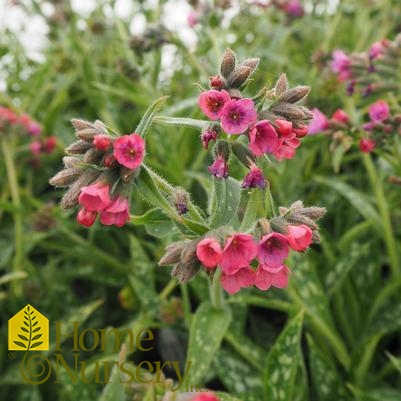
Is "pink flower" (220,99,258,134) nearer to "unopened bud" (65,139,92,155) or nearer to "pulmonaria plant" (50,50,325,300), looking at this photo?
"pulmonaria plant" (50,50,325,300)

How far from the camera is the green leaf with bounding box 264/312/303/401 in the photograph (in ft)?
4.69

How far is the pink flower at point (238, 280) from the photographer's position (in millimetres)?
1059

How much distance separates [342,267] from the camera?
1821 millimetres

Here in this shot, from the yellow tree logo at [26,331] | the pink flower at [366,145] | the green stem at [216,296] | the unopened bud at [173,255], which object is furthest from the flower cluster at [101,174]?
the pink flower at [366,145]

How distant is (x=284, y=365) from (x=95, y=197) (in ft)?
2.24

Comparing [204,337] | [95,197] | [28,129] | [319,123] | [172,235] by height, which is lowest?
[28,129]

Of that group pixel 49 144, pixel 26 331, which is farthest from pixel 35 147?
pixel 26 331

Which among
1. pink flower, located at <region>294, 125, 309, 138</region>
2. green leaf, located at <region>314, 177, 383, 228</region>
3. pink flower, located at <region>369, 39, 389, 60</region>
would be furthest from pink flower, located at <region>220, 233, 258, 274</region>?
pink flower, located at <region>369, 39, 389, 60</region>

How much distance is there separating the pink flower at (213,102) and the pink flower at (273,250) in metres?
0.24

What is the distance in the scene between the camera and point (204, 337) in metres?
1.48

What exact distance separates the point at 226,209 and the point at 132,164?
0.24 metres

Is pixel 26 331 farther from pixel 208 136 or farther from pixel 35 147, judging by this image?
pixel 35 147

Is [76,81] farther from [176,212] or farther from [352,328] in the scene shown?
[176,212]

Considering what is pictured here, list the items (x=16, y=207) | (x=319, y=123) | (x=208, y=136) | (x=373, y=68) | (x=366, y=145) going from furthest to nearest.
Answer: (x=16, y=207) < (x=373, y=68) < (x=319, y=123) < (x=366, y=145) < (x=208, y=136)
